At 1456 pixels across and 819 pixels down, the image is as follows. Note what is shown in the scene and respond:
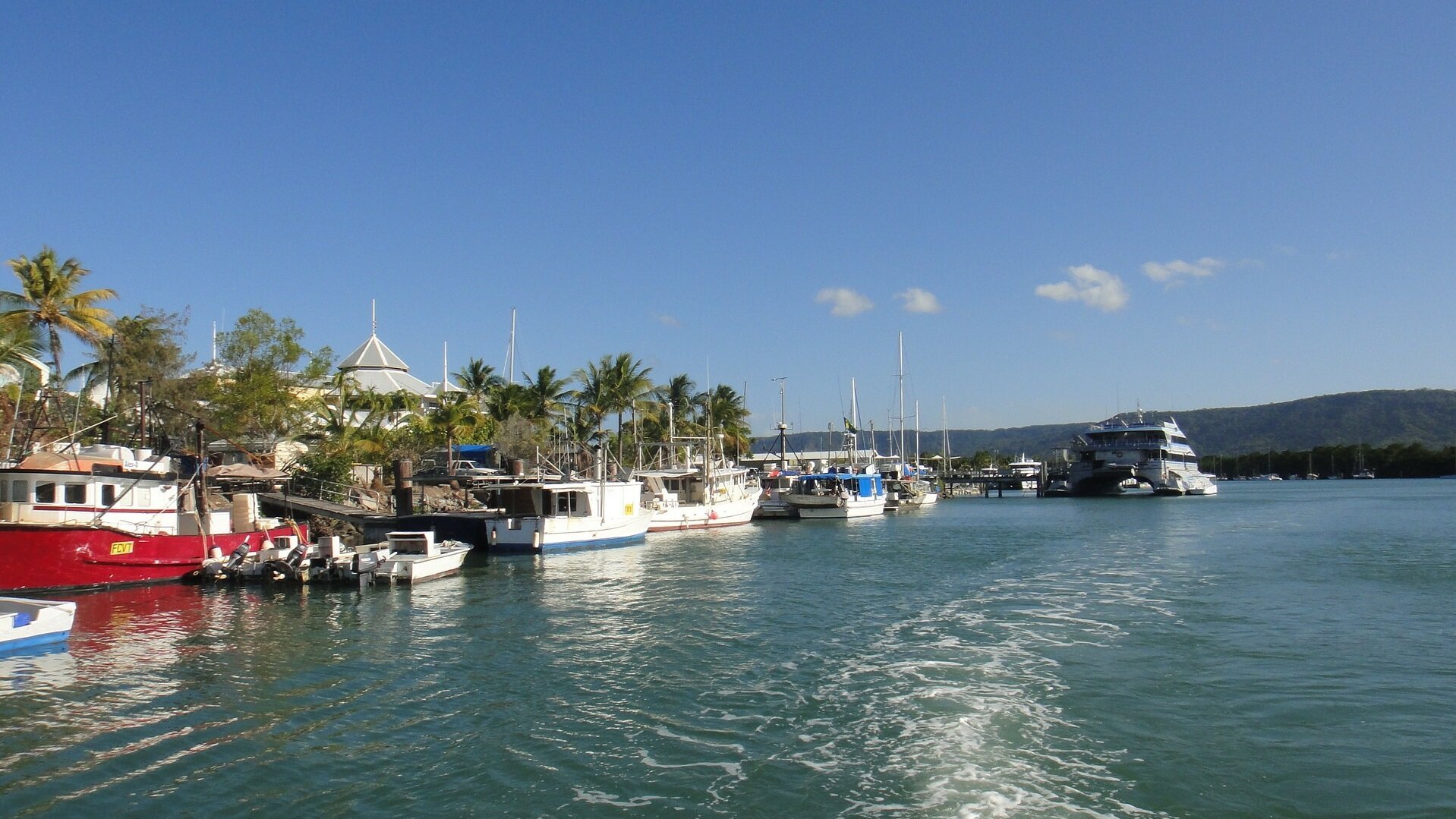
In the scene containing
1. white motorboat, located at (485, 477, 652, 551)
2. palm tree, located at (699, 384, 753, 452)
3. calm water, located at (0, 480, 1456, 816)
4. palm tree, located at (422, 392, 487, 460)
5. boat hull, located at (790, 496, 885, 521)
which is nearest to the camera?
calm water, located at (0, 480, 1456, 816)

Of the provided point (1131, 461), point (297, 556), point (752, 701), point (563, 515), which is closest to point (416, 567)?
point (297, 556)

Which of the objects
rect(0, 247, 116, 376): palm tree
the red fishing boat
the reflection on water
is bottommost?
the reflection on water

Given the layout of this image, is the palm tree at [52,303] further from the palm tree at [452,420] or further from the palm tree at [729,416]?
the palm tree at [729,416]

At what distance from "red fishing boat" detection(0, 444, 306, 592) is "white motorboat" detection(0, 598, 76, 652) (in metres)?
8.27

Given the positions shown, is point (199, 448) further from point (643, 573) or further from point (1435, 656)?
point (1435, 656)

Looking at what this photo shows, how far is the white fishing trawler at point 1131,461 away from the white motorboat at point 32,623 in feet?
347

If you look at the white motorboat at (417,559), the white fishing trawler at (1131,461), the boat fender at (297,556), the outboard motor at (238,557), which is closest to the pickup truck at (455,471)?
the white motorboat at (417,559)

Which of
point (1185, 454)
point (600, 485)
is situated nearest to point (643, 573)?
point (600, 485)

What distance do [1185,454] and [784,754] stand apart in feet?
394

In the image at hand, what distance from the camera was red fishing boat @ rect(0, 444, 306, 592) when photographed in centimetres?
2641

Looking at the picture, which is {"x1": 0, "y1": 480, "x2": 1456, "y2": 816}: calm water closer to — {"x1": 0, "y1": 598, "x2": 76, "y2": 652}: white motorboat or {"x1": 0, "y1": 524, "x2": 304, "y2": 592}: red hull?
{"x1": 0, "y1": 598, "x2": 76, "y2": 652}: white motorboat

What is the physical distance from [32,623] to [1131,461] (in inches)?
4230

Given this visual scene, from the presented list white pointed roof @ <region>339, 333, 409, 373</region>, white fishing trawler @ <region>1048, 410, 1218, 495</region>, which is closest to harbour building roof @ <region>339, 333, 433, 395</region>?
white pointed roof @ <region>339, 333, 409, 373</region>

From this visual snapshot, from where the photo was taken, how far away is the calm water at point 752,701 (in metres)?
11.0
